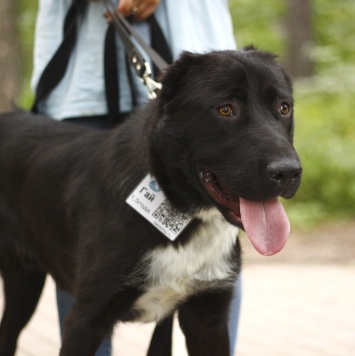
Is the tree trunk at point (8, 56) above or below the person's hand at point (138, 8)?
below

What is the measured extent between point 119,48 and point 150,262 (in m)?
1.28

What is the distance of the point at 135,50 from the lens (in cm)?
359

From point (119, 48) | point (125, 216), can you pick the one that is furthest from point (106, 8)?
point (125, 216)

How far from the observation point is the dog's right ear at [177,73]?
10.1 ft

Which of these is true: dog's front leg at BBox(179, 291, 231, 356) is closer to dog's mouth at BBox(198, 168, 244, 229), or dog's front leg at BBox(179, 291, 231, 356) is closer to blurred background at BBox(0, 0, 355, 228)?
dog's mouth at BBox(198, 168, 244, 229)

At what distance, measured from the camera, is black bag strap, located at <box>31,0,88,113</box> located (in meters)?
3.93

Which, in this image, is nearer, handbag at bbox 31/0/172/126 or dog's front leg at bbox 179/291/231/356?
dog's front leg at bbox 179/291/231/356

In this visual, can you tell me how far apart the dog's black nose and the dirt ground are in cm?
470

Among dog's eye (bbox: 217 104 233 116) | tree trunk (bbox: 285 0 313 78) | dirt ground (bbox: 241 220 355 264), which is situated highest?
dog's eye (bbox: 217 104 233 116)

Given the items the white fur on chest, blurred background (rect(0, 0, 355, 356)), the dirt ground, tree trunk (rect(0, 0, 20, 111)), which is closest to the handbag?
the white fur on chest

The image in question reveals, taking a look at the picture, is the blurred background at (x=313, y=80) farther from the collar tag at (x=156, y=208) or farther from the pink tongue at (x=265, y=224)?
the pink tongue at (x=265, y=224)

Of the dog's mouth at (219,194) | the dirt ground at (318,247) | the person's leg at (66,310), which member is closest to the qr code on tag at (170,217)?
the dog's mouth at (219,194)

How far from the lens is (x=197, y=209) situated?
3191 mm

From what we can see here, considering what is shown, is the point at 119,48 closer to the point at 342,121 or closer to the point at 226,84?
the point at 226,84
